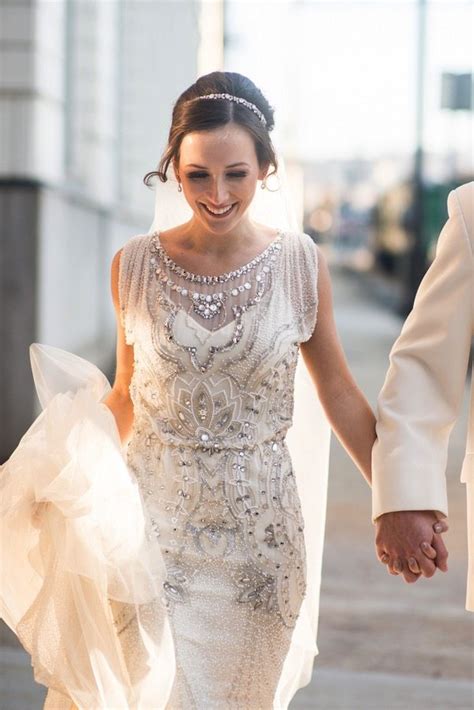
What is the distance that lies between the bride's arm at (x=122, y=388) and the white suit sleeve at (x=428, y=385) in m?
0.68

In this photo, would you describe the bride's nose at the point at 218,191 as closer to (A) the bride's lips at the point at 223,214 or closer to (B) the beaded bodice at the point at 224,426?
(A) the bride's lips at the point at 223,214

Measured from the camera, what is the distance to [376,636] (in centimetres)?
612

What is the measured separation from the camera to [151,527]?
129 inches

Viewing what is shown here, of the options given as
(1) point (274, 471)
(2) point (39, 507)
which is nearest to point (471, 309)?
(1) point (274, 471)

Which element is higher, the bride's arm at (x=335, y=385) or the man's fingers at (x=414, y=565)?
the bride's arm at (x=335, y=385)

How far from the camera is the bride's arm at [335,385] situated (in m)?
3.52

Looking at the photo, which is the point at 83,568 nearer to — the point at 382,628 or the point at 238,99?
the point at 238,99

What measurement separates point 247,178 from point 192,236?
Answer: 0.28 meters

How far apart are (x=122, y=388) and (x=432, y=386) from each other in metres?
0.83

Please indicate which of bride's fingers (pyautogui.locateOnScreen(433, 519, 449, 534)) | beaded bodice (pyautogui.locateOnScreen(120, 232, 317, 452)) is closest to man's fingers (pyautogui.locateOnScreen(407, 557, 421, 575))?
bride's fingers (pyautogui.locateOnScreen(433, 519, 449, 534))

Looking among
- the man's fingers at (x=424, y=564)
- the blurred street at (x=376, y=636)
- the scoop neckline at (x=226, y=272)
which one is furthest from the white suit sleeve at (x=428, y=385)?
the blurred street at (x=376, y=636)

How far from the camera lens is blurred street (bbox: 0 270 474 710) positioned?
516cm

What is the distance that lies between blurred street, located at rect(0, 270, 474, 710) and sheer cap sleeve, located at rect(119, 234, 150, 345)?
206 cm

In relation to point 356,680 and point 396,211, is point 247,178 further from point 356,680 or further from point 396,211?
point 396,211
